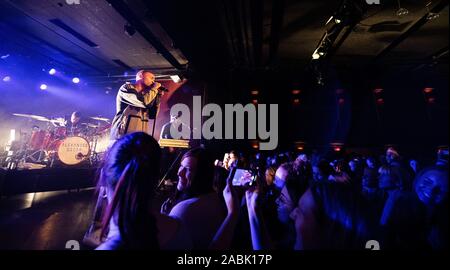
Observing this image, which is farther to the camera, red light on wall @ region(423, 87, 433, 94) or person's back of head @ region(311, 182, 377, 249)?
red light on wall @ region(423, 87, 433, 94)

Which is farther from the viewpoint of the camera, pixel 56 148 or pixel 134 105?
pixel 56 148

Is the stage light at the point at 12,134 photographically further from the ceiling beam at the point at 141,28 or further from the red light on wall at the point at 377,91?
the red light on wall at the point at 377,91

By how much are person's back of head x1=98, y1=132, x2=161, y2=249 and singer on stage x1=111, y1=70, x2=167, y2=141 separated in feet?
5.27

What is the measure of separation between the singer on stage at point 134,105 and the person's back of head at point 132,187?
63.2 inches

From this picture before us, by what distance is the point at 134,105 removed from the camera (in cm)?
255

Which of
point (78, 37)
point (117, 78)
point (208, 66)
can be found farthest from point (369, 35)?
point (117, 78)

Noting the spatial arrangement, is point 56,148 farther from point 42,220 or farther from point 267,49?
point 267,49

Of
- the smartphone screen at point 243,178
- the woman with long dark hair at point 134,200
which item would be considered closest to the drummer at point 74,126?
the smartphone screen at point 243,178

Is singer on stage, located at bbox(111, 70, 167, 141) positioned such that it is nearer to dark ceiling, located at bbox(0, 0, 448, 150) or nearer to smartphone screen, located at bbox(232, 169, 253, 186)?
smartphone screen, located at bbox(232, 169, 253, 186)

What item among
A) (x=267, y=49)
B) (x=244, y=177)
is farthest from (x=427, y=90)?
(x=244, y=177)

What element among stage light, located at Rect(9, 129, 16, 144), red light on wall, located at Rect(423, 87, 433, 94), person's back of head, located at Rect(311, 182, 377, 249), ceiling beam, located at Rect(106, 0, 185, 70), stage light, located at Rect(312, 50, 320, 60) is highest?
ceiling beam, located at Rect(106, 0, 185, 70)

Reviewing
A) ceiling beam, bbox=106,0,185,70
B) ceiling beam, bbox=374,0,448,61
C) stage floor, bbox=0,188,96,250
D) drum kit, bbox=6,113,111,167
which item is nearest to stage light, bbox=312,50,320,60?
ceiling beam, bbox=374,0,448,61

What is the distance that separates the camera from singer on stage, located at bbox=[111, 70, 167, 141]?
243 cm

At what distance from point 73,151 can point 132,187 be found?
5279 mm
